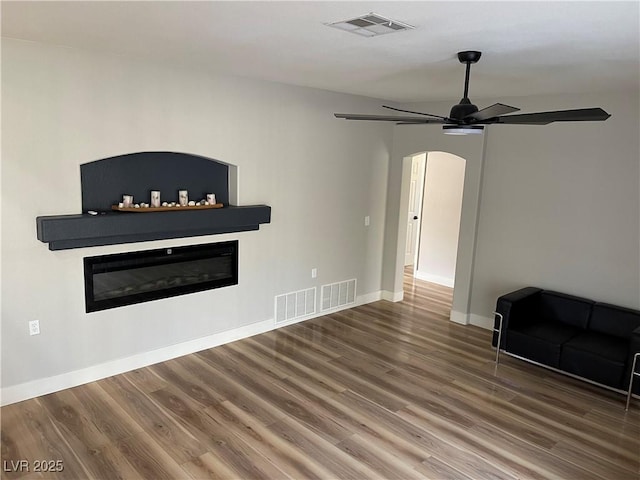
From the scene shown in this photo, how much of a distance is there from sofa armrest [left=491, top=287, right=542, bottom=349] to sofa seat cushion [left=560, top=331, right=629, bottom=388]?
520 mm

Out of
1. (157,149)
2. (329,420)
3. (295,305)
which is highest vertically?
(157,149)

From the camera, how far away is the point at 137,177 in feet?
14.1

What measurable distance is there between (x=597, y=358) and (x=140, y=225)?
4.06 m

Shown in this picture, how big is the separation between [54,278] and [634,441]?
4596mm

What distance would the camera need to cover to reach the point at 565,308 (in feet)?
16.2

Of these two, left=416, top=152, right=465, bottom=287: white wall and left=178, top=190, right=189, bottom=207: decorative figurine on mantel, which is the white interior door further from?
left=178, top=190, right=189, bottom=207: decorative figurine on mantel

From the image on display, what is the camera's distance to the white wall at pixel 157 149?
3.60m

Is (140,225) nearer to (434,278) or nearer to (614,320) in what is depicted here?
(614,320)

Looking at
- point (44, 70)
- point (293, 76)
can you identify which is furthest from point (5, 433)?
point (293, 76)

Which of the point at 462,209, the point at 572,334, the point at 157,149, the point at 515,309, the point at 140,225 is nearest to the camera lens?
the point at 140,225

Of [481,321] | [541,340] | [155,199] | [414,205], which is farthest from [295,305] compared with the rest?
[414,205]

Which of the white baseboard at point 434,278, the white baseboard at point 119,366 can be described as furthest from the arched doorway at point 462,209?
the white baseboard at point 119,366

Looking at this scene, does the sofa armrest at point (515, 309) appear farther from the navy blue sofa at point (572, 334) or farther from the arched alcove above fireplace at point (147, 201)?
the arched alcove above fireplace at point (147, 201)

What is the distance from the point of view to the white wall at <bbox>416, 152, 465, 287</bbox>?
7480mm
